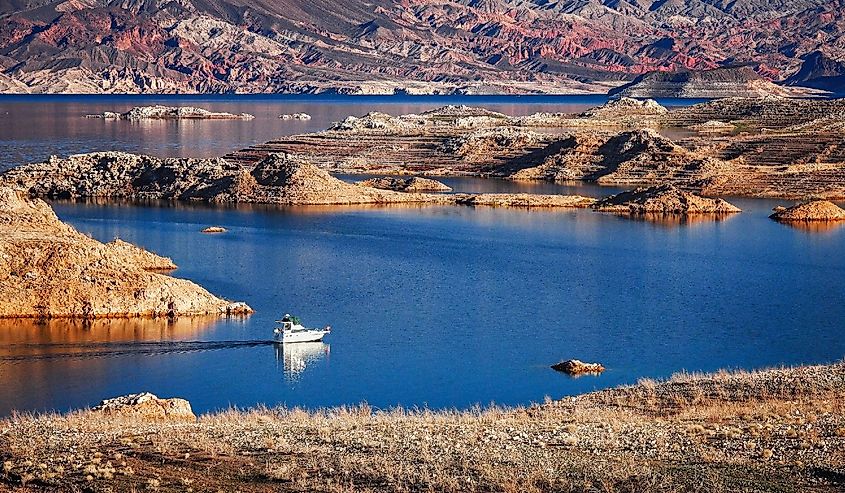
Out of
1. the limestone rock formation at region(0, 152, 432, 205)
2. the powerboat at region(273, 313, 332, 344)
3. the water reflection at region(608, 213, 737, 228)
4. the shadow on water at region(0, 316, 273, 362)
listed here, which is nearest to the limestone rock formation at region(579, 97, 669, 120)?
the limestone rock formation at region(0, 152, 432, 205)

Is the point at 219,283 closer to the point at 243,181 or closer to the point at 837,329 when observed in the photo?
the point at 837,329

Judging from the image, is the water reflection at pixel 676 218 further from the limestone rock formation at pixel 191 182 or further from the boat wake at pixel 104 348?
the boat wake at pixel 104 348

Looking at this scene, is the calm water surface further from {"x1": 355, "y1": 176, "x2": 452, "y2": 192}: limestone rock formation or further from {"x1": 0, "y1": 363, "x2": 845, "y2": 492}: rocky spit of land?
{"x1": 355, "y1": 176, "x2": 452, "y2": 192}: limestone rock formation

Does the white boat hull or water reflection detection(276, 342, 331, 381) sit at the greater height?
the white boat hull

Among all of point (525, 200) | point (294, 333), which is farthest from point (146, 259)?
point (525, 200)

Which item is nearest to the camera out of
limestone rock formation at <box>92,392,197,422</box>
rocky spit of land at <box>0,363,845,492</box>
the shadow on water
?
rocky spit of land at <box>0,363,845,492</box>

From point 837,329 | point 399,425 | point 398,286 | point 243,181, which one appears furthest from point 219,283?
point 243,181
